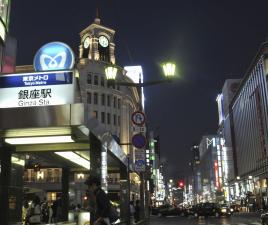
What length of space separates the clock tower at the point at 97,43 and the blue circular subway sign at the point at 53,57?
67215 millimetres

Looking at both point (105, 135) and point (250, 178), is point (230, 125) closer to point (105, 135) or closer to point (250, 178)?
point (250, 178)

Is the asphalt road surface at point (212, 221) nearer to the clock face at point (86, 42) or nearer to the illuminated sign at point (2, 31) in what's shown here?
the illuminated sign at point (2, 31)

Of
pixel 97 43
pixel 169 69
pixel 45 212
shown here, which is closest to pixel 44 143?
pixel 169 69

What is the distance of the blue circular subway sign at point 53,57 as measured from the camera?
41.9 feet

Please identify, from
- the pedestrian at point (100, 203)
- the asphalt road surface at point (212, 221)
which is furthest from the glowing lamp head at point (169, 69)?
the asphalt road surface at point (212, 221)

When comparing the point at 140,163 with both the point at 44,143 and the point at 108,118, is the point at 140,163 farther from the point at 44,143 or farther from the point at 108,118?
the point at 108,118

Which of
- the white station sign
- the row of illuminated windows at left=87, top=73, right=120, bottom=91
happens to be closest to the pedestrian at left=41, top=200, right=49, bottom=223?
the white station sign

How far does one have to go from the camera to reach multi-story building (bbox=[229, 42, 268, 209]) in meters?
78.8

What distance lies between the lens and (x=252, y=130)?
9112 cm

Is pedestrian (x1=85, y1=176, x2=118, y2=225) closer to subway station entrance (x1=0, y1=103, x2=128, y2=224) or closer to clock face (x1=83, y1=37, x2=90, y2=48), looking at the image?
subway station entrance (x1=0, y1=103, x2=128, y2=224)

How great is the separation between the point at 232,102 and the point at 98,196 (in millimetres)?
115976

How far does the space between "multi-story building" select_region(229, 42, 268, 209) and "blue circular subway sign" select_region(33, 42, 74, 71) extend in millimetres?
67238

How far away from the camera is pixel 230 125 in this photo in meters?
124

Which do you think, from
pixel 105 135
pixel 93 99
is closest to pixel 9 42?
pixel 105 135
